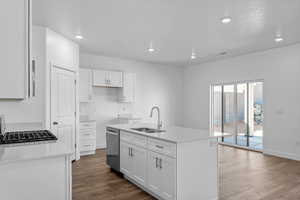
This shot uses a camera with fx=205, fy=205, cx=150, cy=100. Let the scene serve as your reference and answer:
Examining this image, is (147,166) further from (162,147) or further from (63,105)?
(63,105)

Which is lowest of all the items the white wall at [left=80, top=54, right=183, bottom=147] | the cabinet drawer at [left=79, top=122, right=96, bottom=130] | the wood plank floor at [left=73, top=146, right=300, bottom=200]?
the wood plank floor at [left=73, top=146, right=300, bottom=200]

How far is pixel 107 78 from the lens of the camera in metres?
5.80

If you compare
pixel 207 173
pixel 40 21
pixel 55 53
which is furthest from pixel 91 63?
pixel 207 173

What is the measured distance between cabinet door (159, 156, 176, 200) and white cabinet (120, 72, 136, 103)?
3.70 metres

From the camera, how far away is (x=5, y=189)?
4.52 ft

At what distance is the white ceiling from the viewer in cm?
292

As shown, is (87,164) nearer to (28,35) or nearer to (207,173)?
(207,173)

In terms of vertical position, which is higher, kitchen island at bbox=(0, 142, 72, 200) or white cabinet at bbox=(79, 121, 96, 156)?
kitchen island at bbox=(0, 142, 72, 200)

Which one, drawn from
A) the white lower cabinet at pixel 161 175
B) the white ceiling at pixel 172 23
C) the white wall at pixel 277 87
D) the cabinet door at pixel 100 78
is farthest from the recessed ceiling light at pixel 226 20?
the cabinet door at pixel 100 78

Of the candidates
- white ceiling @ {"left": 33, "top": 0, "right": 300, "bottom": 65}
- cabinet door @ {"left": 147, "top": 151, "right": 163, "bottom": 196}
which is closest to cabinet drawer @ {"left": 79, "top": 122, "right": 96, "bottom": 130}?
white ceiling @ {"left": 33, "top": 0, "right": 300, "bottom": 65}

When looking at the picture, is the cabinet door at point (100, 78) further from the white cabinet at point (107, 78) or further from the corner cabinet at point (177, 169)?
the corner cabinet at point (177, 169)

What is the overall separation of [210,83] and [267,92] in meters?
1.89

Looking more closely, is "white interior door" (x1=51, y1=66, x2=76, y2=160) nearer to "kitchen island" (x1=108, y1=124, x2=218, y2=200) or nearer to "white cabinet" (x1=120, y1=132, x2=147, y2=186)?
"white cabinet" (x1=120, y1=132, x2=147, y2=186)

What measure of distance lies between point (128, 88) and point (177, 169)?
4.07m
